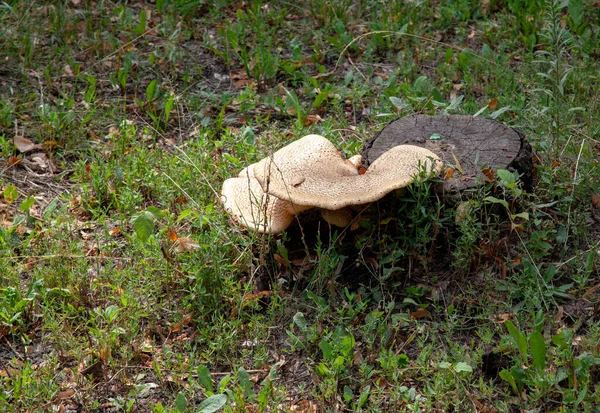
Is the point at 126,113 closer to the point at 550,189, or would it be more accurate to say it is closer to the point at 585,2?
the point at 550,189

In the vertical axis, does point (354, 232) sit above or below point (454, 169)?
below

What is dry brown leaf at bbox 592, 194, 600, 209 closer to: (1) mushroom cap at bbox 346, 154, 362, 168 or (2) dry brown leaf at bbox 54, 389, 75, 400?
(1) mushroom cap at bbox 346, 154, 362, 168

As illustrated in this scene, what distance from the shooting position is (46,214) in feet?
15.1

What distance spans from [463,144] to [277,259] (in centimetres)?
126

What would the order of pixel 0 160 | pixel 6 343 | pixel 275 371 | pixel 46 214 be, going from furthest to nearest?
pixel 0 160
pixel 46 214
pixel 6 343
pixel 275 371

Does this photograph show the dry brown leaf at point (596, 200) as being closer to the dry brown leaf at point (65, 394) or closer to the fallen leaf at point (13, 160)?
the dry brown leaf at point (65, 394)

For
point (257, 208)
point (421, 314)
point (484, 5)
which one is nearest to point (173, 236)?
point (257, 208)

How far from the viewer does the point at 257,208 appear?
4.09 metres

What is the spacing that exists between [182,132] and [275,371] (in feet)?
8.79

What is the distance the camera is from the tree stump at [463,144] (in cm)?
402

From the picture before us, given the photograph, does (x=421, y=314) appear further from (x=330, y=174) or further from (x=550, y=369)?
(x=330, y=174)

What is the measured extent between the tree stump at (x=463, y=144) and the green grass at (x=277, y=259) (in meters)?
0.14

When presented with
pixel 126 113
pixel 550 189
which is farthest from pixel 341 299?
pixel 126 113

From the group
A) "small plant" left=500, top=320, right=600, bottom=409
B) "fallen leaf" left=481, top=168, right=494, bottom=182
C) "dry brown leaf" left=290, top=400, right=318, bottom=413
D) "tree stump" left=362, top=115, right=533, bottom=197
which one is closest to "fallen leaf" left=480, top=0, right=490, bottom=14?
"tree stump" left=362, top=115, right=533, bottom=197
